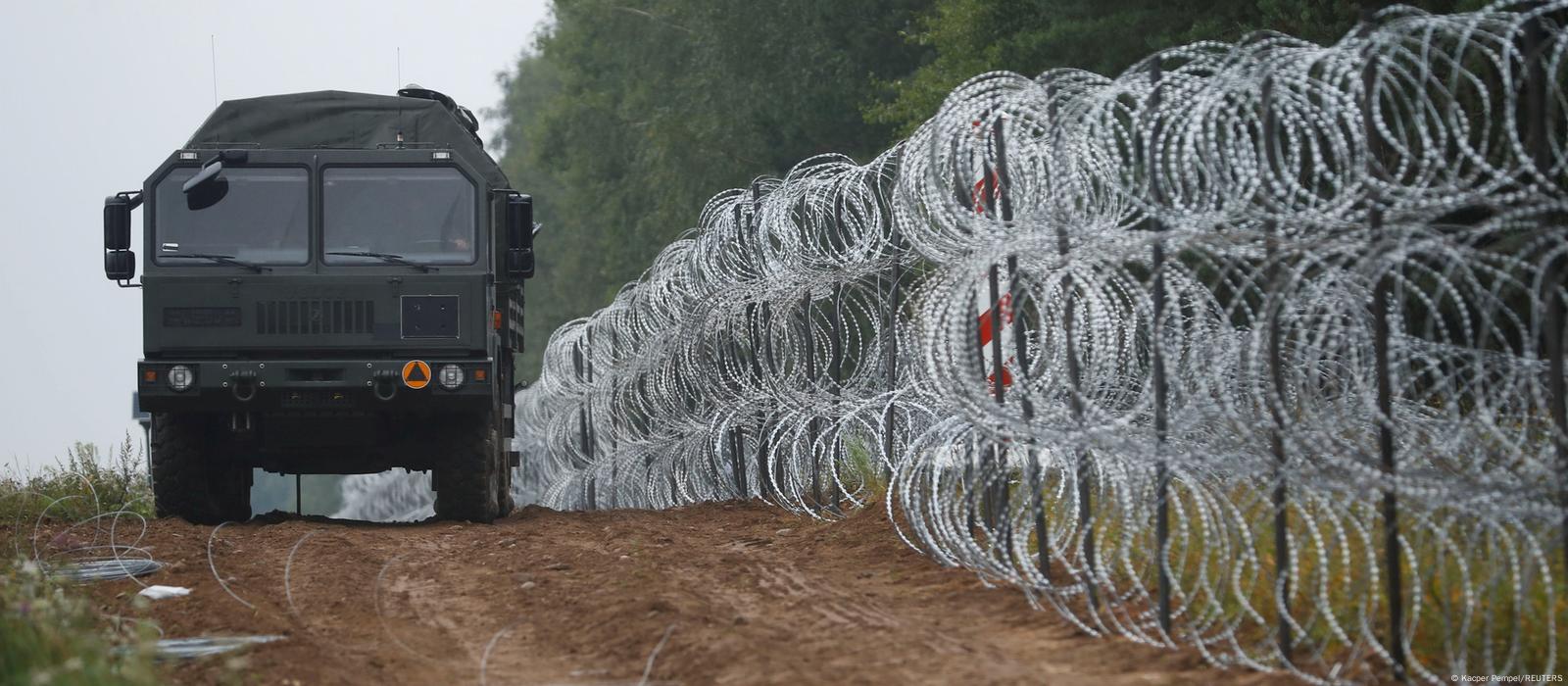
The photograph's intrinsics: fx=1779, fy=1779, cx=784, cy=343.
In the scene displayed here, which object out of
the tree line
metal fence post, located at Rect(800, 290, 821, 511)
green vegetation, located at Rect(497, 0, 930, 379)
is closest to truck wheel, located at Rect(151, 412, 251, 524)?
metal fence post, located at Rect(800, 290, 821, 511)

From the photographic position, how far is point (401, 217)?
13.0 m

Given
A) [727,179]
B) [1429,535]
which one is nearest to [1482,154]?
[1429,535]

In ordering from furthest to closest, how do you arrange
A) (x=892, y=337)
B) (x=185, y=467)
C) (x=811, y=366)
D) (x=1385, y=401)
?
(x=185, y=467), (x=811, y=366), (x=892, y=337), (x=1385, y=401)

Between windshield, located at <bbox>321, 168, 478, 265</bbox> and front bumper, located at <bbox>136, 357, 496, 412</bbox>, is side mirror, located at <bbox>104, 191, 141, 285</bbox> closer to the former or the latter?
front bumper, located at <bbox>136, 357, 496, 412</bbox>

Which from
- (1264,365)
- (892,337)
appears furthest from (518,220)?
(1264,365)

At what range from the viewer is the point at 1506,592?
6172mm

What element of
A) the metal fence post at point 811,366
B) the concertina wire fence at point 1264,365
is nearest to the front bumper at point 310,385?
the metal fence post at point 811,366

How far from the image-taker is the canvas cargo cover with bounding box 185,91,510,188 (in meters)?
13.4

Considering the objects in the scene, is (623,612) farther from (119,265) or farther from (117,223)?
(117,223)

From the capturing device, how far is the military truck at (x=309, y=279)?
12.7 m

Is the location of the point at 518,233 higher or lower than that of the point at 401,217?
lower

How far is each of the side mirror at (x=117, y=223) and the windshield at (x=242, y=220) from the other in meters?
0.23

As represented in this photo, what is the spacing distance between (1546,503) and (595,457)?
16354 mm

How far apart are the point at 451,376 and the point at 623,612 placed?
5.23 metres
